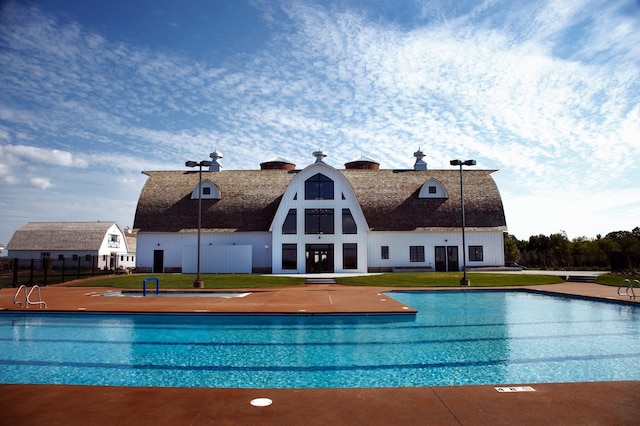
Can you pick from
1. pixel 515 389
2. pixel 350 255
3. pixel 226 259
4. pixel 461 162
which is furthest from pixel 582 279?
pixel 515 389

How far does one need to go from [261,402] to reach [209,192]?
35.0 meters

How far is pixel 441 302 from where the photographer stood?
19.7 metres

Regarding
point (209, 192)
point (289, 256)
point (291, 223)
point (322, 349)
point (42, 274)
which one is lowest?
point (322, 349)

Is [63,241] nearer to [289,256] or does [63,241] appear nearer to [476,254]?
[289,256]

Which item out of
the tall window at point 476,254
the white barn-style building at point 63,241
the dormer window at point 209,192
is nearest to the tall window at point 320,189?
the dormer window at point 209,192

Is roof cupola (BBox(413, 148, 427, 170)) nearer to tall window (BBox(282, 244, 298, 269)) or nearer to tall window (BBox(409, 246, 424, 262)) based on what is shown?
tall window (BBox(409, 246, 424, 262))

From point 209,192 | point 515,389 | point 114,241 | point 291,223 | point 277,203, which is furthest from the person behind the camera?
point 114,241

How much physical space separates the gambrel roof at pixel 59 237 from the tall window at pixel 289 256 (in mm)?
33442

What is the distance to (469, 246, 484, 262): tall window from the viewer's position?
37844 mm

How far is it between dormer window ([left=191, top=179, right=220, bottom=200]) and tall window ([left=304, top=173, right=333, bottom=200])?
8382 mm

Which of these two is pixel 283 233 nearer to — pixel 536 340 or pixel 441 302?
pixel 441 302

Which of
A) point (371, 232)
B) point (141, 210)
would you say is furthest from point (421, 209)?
point (141, 210)

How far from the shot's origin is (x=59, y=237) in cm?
5888

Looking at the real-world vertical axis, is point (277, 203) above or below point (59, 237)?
above
